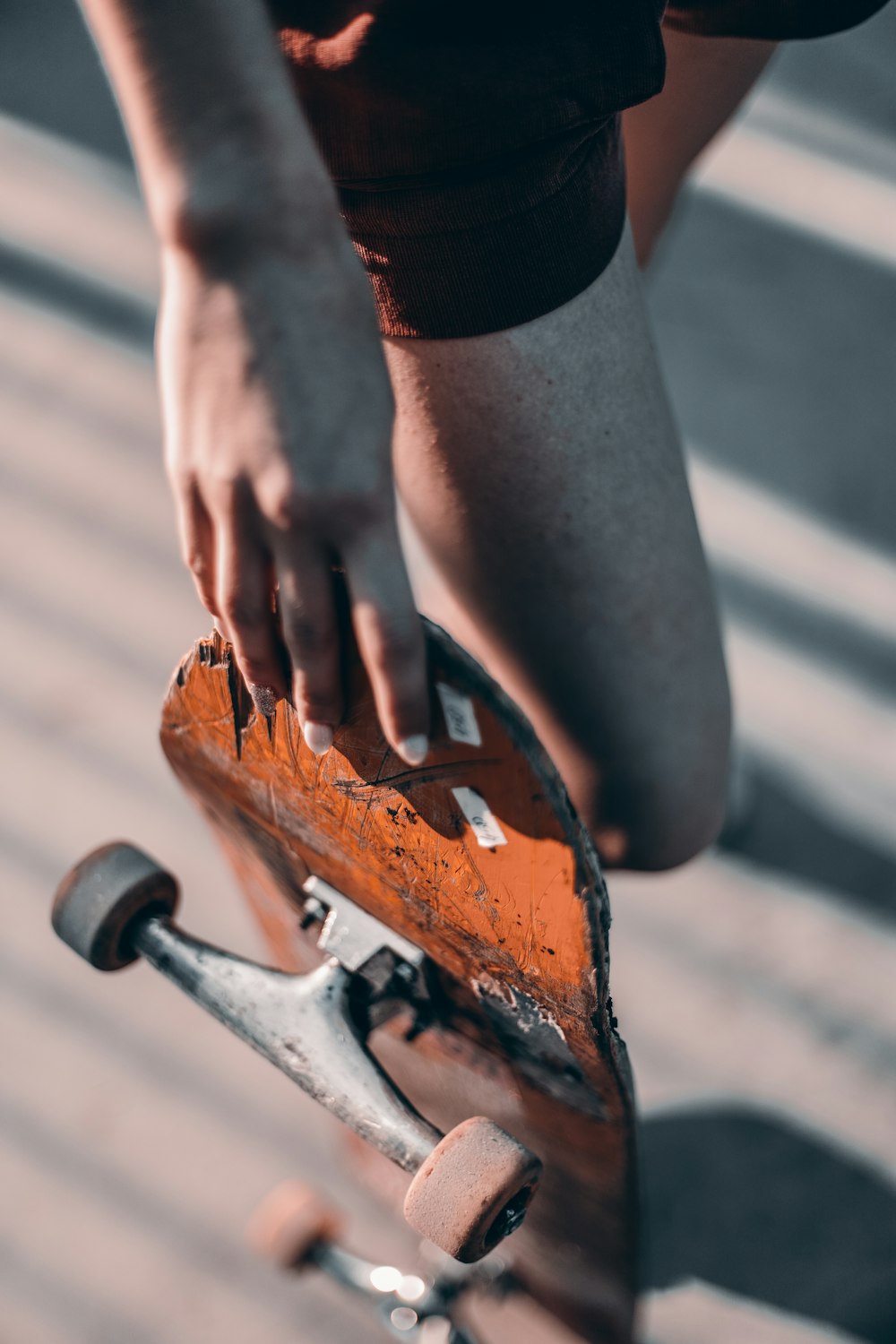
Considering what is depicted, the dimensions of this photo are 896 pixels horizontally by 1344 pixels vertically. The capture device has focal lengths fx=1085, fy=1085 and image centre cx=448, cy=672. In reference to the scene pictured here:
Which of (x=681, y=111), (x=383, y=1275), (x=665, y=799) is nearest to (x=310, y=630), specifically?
(x=665, y=799)

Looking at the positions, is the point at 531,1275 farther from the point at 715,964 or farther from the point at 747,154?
the point at 747,154

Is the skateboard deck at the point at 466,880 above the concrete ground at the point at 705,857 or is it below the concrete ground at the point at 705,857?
above

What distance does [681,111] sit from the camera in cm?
87

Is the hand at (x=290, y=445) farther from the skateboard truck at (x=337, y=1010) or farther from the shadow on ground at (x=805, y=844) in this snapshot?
the shadow on ground at (x=805, y=844)

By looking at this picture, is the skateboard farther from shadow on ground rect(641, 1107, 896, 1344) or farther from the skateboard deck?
shadow on ground rect(641, 1107, 896, 1344)

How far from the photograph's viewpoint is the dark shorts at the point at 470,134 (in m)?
0.55

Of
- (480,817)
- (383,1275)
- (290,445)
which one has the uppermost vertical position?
(290,445)

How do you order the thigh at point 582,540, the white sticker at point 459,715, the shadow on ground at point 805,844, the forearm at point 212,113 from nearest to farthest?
the forearm at point 212,113, the white sticker at point 459,715, the thigh at point 582,540, the shadow on ground at point 805,844

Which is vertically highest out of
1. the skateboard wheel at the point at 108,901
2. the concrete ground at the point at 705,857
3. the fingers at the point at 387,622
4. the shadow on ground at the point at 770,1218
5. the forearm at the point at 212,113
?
the forearm at the point at 212,113

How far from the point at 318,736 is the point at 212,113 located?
11.2 inches

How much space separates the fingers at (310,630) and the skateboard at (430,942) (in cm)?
2

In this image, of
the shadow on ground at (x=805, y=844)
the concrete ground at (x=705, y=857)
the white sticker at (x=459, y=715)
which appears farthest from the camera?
the shadow on ground at (x=805, y=844)

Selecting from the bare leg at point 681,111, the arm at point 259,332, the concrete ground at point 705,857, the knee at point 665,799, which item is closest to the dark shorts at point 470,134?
the arm at point 259,332

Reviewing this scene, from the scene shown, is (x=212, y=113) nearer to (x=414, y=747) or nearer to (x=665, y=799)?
(x=414, y=747)
